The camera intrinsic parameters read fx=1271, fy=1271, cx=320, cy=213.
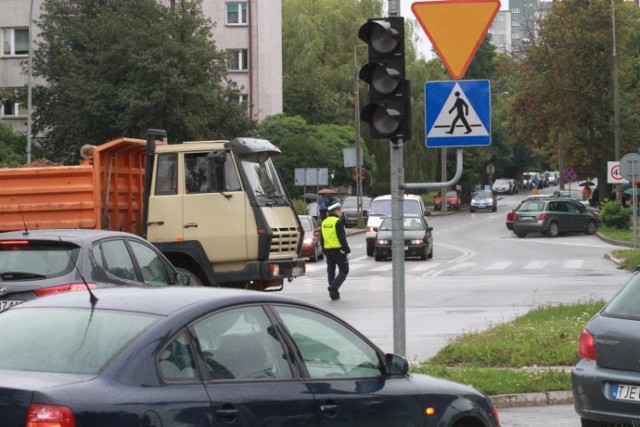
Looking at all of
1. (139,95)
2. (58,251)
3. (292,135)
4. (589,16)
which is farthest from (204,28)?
(58,251)

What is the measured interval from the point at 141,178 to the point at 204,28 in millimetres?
34396

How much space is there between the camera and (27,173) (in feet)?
62.8

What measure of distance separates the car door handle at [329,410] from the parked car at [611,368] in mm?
3158

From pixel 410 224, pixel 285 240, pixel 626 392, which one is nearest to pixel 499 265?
pixel 410 224

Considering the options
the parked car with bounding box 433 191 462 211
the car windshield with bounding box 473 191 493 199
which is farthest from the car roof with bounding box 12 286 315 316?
the car windshield with bounding box 473 191 493 199

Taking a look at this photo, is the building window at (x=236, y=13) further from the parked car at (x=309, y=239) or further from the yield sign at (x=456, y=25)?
the yield sign at (x=456, y=25)

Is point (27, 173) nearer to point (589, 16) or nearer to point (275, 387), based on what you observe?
point (275, 387)

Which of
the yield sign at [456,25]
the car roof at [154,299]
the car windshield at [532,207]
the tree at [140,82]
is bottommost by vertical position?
the car windshield at [532,207]

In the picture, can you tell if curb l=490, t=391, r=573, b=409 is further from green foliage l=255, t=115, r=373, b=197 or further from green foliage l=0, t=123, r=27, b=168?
Result: green foliage l=255, t=115, r=373, b=197

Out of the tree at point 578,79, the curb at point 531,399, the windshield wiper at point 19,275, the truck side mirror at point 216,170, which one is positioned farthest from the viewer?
the tree at point 578,79

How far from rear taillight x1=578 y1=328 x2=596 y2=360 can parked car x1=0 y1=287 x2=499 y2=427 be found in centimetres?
237

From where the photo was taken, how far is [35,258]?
500 inches

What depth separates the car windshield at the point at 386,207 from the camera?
43.8 meters

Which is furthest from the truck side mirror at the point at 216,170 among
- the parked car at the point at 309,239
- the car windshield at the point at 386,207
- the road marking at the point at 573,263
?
the car windshield at the point at 386,207
